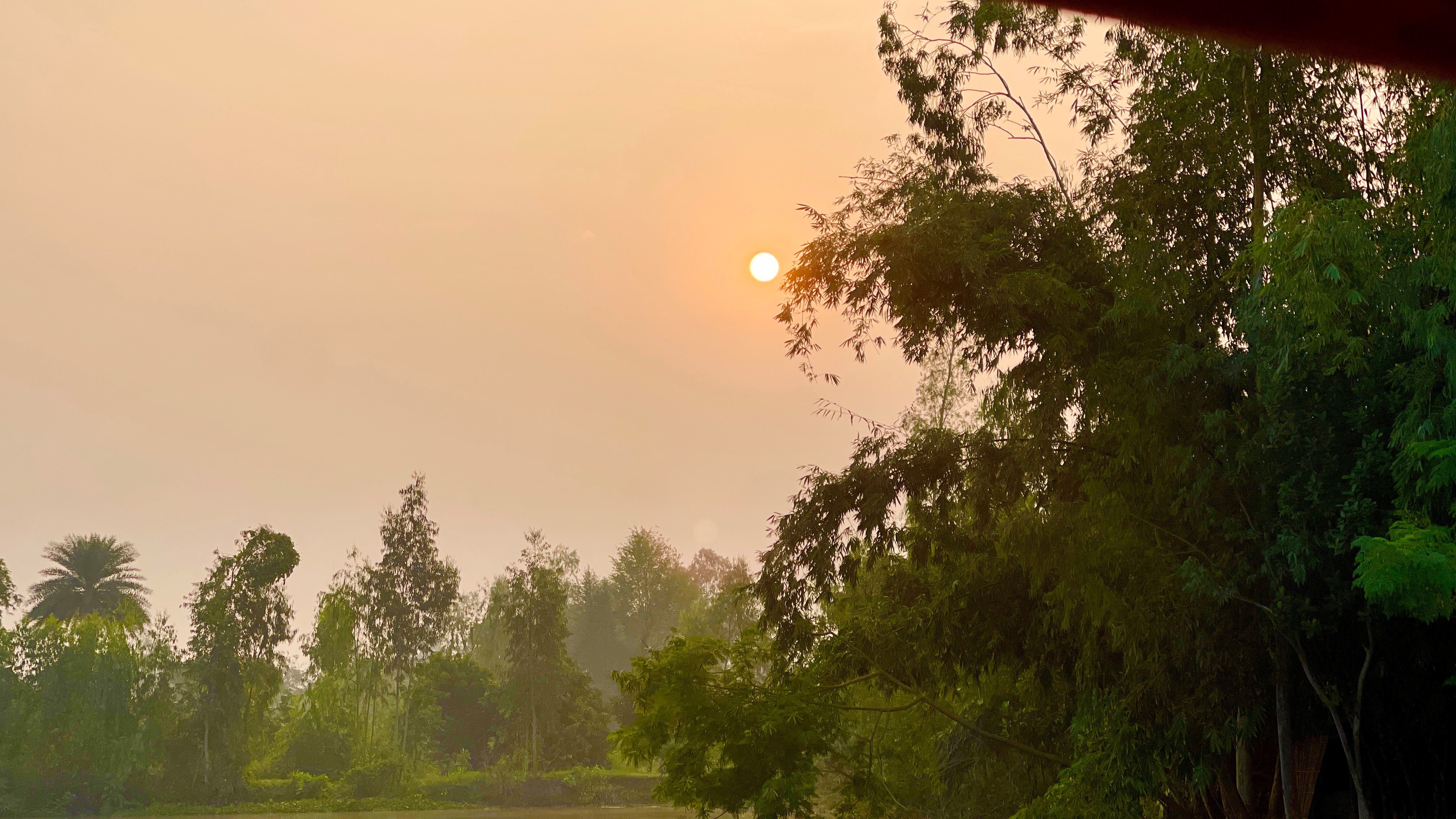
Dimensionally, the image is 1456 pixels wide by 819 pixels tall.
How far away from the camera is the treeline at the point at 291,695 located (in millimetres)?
35250

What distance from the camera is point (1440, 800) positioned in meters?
10.2

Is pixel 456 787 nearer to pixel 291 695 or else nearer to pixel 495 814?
pixel 495 814

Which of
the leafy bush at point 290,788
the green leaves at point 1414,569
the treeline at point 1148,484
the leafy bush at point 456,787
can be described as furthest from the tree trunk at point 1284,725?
the leafy bush at point 290,788

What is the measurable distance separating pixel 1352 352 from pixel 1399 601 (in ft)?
5.83

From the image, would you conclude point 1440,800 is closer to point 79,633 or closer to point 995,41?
point 995,41

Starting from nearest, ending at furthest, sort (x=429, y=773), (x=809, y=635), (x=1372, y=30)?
(x=1372, y=30), (x=809, y=635), (x=429, y=773)

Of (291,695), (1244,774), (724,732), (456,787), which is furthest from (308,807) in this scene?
(1244,774)

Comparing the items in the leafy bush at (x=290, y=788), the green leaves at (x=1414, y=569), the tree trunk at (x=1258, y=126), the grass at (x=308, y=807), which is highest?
the tree trunk at (x=1258, y=126)

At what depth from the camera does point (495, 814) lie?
36531 millimetres

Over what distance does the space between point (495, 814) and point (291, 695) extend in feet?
64.2

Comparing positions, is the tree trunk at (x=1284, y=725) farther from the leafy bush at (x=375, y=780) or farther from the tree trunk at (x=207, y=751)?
the tree trunk at (x=207, y=751)

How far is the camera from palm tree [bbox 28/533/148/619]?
5344cm

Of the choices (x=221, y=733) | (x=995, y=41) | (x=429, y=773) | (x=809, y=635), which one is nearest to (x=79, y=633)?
(x=221, y=733)

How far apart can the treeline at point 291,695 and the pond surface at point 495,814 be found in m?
1.38
